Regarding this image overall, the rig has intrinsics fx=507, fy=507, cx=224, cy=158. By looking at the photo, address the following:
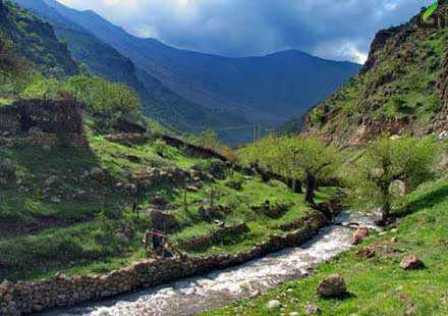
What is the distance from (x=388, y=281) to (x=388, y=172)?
1097 inches

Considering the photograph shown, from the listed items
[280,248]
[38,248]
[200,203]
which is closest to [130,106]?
[200,203]

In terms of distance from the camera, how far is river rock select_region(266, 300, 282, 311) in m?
24.1

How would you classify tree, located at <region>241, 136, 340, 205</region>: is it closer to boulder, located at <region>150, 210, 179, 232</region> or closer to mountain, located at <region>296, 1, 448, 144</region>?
boulder, located at <region>150, 210, 179, 232</region>

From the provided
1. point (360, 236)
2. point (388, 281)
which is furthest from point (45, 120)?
point (388, 281)

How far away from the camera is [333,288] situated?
2417 cm

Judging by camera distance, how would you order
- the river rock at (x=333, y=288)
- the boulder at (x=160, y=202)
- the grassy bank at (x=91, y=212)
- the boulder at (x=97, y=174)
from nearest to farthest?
the river rock at (x=333, y=288) < the grassy bank at (x=91, y=212) < the boulder at (x=160, y=202) < the boulder at (x=97, y=174)

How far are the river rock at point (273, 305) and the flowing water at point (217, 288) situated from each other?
5247 mm

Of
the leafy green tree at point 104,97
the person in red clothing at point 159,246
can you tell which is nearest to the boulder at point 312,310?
the person in red clothing at point 159,246

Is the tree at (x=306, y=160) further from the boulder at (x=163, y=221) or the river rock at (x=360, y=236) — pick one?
the boulder at (x=163, y=221)

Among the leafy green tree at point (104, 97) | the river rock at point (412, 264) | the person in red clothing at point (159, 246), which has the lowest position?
the person in red clothing at point (159, 246)

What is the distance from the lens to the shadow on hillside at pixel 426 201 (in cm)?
4367

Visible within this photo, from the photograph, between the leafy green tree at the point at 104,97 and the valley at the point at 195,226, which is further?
the leafy green tree at the point at 104,97

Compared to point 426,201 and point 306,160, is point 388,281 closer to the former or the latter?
point 426,201

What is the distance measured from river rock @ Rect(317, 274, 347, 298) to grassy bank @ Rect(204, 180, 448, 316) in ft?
1.37
